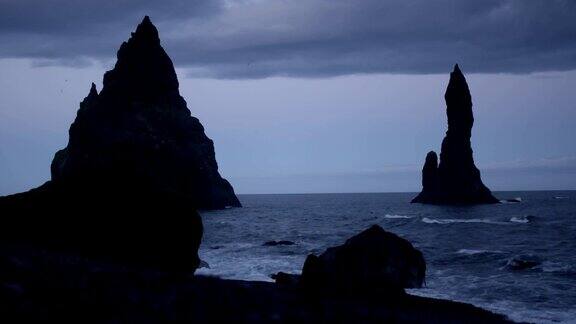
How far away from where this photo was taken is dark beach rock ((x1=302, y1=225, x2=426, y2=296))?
74.1ft

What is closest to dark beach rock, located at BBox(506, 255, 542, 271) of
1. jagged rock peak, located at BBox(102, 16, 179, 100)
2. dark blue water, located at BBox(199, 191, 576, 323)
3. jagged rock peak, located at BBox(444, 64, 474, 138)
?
dark blue water, located at BBox(199, 191, 576, 323)

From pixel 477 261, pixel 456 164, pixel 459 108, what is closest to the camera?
pixel 477 261

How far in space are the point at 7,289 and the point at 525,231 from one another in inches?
2428

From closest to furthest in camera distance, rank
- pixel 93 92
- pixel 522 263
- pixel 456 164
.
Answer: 1. pixel 522 263
2. pixel 93 92
3. pixel 456 164

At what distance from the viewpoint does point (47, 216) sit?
59.3 feet

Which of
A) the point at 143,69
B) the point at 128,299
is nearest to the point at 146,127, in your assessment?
the point at 143,69

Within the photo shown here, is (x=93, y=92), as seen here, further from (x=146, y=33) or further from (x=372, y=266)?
(x=372, y=266)

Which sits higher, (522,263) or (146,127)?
(146,127)

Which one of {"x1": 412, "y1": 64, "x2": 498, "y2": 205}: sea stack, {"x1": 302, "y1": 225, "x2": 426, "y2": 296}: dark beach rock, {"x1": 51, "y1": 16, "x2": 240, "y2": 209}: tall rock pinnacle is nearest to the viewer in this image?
{"x1": 302, "y1": 225, "x2": 426, "y2": 296}: dark beach rock

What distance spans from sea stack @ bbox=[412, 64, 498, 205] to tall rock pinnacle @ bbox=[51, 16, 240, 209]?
64.5 m

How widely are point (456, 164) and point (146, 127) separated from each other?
87.1 metres

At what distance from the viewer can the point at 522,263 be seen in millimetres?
33906

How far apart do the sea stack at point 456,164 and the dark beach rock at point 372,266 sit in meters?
128

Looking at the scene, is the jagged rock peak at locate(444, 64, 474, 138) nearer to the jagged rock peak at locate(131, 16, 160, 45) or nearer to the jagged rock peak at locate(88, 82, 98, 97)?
the jagged rock peak at locate(131, 16, 160, 45)
